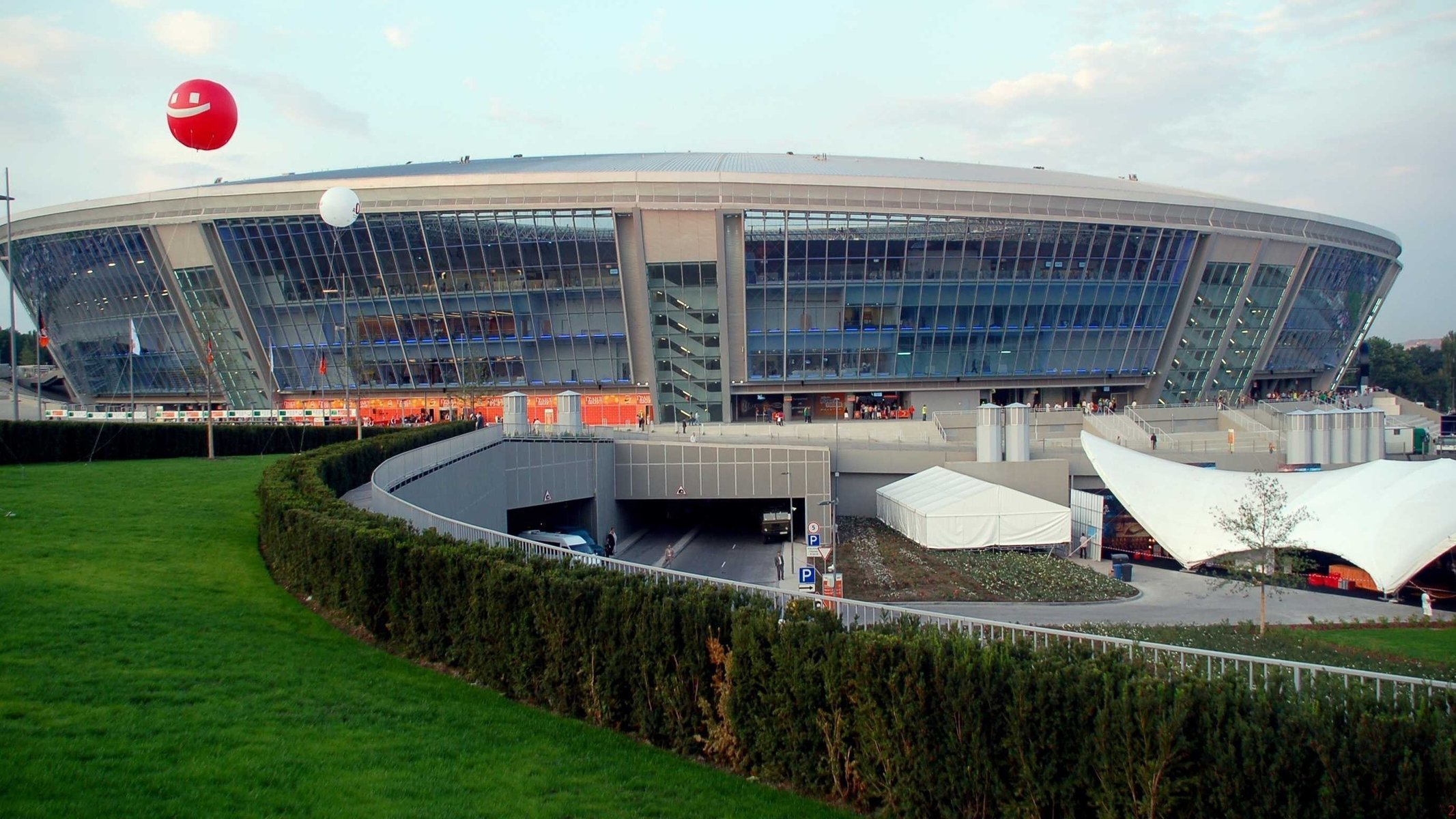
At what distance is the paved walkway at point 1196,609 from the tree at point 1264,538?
0.75 m

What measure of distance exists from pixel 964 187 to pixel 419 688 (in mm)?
48950

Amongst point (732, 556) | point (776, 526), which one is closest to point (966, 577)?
point (732, 556)

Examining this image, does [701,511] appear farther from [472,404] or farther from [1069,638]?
[1069,638]

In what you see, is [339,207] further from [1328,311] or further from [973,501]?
[1328,311]

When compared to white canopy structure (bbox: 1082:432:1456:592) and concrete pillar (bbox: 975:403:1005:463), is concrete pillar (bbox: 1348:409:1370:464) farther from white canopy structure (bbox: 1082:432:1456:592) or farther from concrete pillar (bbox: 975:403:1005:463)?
concrete pillar (bbox: 975:403:1005:463)

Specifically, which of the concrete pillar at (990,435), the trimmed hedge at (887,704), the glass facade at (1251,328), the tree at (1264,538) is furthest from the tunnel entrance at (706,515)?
the glass facade at (1251,328)

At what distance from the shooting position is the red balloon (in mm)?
20297

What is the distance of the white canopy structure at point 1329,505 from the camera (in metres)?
27.6

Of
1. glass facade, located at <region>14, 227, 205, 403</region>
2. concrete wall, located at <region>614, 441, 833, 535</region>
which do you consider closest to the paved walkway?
concrete wall, located at <region>614, 441, 833, 535</region>

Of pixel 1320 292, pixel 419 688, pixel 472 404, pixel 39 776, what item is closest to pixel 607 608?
pixel 419 688

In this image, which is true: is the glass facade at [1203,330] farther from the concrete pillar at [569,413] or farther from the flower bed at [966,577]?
the concrete pillar at [569,413]

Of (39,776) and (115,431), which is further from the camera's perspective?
(115,431)

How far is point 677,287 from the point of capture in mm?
55906

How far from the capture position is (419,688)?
1120cm
